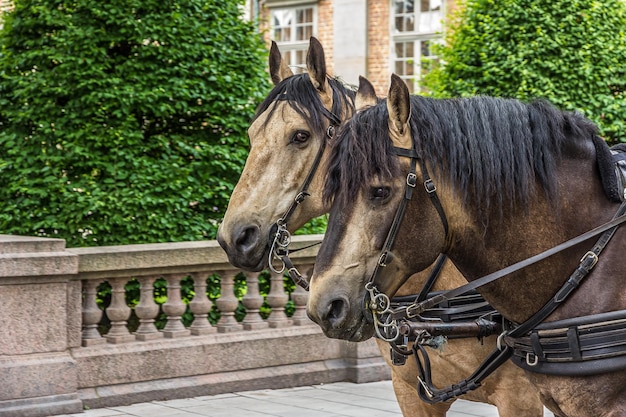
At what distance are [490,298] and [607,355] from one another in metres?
0.43

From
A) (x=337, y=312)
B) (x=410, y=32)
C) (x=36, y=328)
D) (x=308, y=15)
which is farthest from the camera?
(x=308, y=15)

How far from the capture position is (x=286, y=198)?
15.8ft

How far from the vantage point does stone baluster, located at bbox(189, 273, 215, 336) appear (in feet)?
25.6

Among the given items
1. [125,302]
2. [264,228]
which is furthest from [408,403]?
[125,302]

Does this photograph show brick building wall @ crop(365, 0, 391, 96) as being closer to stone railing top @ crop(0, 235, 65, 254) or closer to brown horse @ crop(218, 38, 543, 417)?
stone railing top @ crop(0, 235, 65, 254)

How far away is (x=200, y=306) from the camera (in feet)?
25.6

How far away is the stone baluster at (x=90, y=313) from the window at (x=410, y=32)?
14.5m

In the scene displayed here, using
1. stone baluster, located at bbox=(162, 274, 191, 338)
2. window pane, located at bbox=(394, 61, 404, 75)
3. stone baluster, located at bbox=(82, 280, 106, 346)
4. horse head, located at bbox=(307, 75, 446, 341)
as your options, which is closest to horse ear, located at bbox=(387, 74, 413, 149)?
horse head, located at bbox=(307, 75, 446, 341)

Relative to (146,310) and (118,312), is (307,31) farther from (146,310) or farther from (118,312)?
(118,312)

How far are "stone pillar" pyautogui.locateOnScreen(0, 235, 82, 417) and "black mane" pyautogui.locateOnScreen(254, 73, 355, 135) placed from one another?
2607 mm

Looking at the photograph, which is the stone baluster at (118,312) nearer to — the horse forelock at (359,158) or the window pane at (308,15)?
the horse forelock at (359,158)

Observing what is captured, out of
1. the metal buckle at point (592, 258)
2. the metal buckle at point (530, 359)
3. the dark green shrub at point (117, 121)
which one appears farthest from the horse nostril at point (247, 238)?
the dark green shrub at point (117, 121)

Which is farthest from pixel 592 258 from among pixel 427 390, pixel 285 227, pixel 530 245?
pixel 285 227

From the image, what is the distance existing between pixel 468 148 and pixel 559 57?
739 cm
